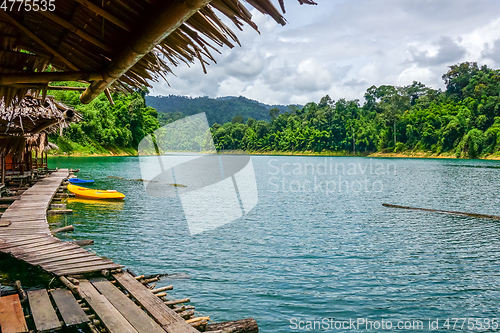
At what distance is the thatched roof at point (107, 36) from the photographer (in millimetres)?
2385

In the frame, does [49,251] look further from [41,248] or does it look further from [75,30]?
[75,30]

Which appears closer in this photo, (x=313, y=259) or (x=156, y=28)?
(x=156, y=28)

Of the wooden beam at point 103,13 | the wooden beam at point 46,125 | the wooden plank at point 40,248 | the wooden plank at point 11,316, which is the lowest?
the wooden plank at point 11,316

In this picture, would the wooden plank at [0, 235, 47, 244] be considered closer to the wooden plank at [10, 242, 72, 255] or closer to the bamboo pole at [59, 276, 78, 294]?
the wooden plank at [10, 242, 72, 255]

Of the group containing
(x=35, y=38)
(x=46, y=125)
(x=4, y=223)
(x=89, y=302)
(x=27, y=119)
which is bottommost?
(x=89, y=302)

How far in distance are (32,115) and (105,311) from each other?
986 centimetres

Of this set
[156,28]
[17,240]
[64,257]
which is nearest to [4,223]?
[17,240]

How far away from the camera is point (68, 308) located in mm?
5641

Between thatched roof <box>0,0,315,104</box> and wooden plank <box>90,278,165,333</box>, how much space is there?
3.28 m

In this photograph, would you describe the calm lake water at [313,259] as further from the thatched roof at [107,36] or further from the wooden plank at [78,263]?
the thatched roof at [107,36]

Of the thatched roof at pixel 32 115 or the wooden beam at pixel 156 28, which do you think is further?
the thatched roof at pixel 32 115

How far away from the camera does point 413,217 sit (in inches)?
757

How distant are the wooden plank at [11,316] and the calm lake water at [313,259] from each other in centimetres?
349

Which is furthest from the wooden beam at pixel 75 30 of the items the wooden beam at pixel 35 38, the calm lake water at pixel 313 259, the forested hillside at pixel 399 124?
the forested hillside at pixel 399 124
